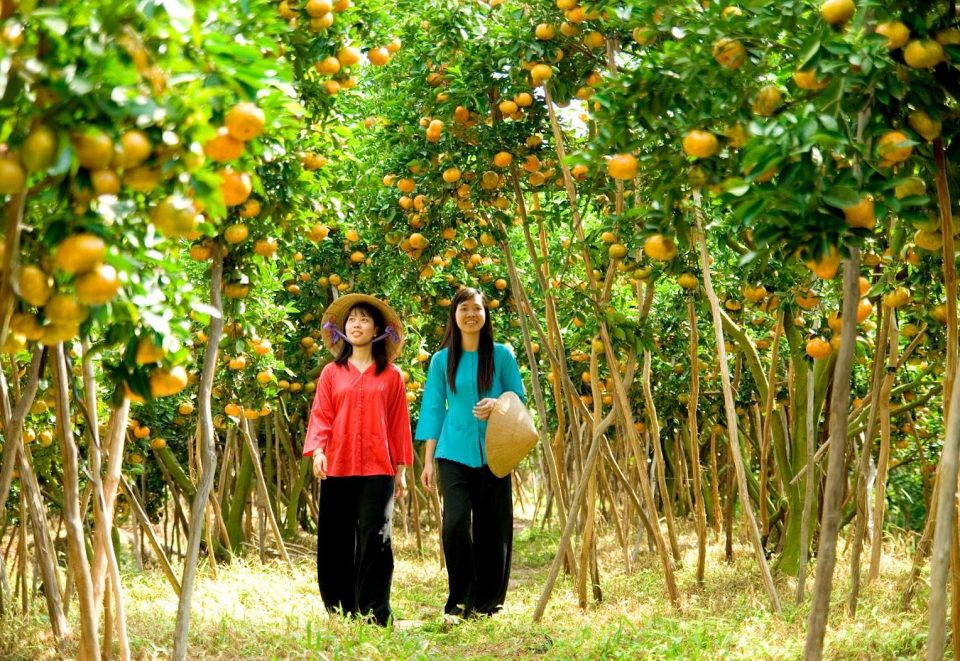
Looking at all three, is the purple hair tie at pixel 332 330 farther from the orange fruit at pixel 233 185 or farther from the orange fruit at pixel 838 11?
the orange fruit at pixel 838 11

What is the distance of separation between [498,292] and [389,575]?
9.84 ft

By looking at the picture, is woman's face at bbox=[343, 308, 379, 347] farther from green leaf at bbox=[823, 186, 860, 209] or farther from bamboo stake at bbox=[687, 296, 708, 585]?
green leaf at bbox=[823, 186, 860, 209]

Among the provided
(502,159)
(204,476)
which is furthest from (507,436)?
(204,476)

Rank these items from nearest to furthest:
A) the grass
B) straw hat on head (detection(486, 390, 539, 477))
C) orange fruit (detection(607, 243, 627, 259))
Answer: the grass → orange fruit (detection(607, 243, 627, 259)) → straw hat on head (detection(486, 390, 539, 477))

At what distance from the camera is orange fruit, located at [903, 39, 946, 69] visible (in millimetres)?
1900

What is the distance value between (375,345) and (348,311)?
10.8 inches

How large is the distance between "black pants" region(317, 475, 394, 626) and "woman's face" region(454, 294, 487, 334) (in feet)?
2.68

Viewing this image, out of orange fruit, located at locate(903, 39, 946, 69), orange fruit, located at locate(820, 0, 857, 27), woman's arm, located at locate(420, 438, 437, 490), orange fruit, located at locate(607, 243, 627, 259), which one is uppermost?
orange fruit, located at locate(820, 0, 857, 27)

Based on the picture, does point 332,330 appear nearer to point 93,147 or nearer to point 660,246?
point 660,246

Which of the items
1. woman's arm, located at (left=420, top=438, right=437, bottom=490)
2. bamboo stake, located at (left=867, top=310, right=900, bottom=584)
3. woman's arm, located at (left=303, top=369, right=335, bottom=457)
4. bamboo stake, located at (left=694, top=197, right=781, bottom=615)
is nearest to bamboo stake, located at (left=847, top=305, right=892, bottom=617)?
bamboo stake, located at (left=867, top=310, right=900, bottom=584)

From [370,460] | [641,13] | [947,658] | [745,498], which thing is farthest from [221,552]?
[641,13]

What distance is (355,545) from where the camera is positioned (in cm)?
466

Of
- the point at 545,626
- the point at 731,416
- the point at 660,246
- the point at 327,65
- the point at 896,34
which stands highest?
the point at 327,65

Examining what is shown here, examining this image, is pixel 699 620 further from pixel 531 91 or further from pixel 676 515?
pixel 676 515
